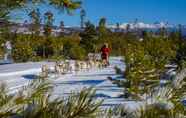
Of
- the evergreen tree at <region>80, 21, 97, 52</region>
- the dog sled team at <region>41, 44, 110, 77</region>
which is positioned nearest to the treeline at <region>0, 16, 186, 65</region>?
the evergreen tree at <region>80, 21, 97, 52</region>

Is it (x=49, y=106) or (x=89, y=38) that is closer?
(x=49, y=106)

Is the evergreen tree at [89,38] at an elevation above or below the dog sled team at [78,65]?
above

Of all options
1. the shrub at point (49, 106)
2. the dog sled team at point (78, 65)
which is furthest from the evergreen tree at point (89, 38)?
the shrub at point (49, 106)

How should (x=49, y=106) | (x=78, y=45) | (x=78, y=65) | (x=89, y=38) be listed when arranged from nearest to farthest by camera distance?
1. (x=49, y=106)
2. (x=78, y=65)
3. (x=78, y=45)
4. (x=89, y=38)

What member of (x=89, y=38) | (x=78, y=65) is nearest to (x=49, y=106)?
(x=78, y=65)

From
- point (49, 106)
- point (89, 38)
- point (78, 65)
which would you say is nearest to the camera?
point (49, 106)

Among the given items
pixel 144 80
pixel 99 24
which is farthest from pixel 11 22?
pixel 99 24

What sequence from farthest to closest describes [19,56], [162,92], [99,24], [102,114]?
[99,24] < [19,56] < [162,92] < [102,114]

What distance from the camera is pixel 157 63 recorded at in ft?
53.9

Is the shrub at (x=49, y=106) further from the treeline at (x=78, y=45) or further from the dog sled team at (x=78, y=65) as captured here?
the dog sled team at (x=78, y=65)

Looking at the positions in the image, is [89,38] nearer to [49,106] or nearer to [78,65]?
[78,65]

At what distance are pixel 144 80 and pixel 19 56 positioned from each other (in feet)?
69.4

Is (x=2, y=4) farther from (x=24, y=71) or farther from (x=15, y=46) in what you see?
(x=15, y=46)

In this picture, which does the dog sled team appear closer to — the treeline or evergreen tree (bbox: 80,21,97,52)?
the treeline
